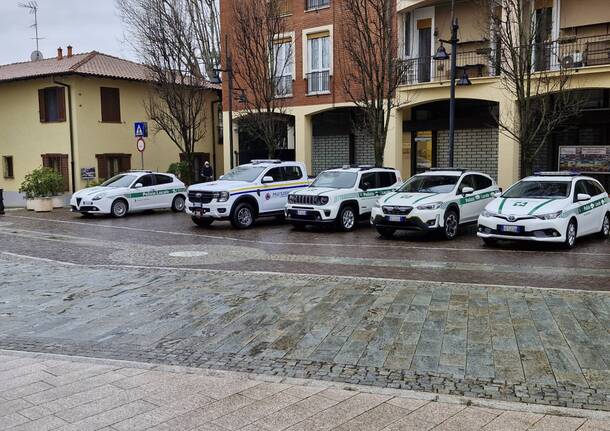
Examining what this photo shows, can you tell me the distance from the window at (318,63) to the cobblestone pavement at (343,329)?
1760 cm

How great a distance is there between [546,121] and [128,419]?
16.7 metres

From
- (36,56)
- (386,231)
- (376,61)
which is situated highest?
(36,56)

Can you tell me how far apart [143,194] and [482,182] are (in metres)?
12.3

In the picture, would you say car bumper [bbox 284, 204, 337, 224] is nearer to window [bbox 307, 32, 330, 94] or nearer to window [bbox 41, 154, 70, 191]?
window [bbox 307, 32, 330, 94]

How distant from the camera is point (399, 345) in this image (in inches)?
253

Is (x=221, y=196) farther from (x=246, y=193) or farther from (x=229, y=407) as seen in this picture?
(x=229, y=407)

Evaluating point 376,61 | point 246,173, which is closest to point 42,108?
point 246,173

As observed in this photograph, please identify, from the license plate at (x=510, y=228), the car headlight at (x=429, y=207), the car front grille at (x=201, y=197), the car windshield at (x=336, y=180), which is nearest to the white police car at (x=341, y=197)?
the car windshield at (x=336, y=180)

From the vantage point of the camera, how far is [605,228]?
14.9 metres

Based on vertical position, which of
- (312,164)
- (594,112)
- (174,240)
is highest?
(594,112)

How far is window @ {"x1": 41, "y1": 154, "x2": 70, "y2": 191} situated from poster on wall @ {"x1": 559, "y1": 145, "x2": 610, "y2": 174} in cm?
2183

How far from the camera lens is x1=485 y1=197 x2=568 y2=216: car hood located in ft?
42.3

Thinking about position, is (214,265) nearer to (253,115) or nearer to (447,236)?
(447,236)

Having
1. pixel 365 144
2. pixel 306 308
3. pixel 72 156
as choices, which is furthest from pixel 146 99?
pixel 306 308
